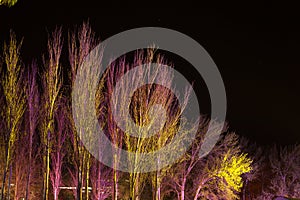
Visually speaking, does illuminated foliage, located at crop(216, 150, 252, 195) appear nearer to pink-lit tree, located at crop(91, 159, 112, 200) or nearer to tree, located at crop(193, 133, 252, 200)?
tree, located at crop(193, 133, 252, 200)

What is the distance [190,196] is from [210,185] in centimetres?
166

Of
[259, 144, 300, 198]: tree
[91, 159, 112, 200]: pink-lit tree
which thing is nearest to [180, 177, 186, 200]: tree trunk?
[91, 159, 112, 200]: pink-lit tree

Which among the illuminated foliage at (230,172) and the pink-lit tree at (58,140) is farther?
the illuminated foliage at (230,172)

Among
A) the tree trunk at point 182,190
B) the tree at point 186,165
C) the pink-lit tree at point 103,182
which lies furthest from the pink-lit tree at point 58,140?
the tree trunk at point 182,190

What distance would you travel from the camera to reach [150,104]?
17.8m

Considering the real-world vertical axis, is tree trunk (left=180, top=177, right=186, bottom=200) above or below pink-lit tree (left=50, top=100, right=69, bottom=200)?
below

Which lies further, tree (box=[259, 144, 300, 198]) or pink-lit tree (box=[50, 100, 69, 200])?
tree (box=[259, 144, 300, 198])

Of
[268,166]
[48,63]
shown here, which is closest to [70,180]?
[48,63]

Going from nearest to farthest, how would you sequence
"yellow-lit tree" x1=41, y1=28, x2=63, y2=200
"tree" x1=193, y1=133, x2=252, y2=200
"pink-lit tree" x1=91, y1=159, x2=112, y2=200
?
"yellow-lit tree" x1=41, y1=28, x2=63, y2=200, "pink-lit tree" x1=91, y1=159, x2=112, y2=200, "tree" x1=193, y1=133, x2=252, y2=200

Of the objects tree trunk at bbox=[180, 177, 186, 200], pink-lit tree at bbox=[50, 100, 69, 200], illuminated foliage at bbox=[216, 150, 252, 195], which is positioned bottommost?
tree trunk at bbox=[180, 177, 186, 200]

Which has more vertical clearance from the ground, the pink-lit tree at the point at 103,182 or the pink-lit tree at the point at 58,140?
the pink-lit tree at the point at 58,140

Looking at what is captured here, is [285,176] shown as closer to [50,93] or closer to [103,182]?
[103,182]

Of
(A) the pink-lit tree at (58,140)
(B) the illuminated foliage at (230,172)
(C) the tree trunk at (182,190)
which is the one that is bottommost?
(C) the tree trunk at (182,190)

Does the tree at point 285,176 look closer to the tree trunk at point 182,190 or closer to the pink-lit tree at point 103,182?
the tree trunk at point 182,190
